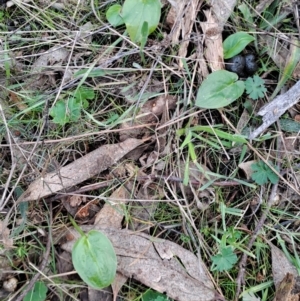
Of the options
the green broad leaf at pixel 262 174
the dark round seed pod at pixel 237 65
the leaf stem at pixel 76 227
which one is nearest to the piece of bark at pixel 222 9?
the dark round seed pod at pixel 237 65

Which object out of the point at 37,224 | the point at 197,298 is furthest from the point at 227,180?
the point at 37,224

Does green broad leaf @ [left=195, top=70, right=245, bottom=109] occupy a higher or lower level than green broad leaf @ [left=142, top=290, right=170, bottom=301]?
higher

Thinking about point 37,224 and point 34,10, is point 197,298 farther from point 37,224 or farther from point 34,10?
point 34,10

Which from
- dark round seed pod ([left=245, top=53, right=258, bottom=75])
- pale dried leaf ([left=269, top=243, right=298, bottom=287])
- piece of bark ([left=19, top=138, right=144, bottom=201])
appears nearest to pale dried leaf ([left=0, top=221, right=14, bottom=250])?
piece of bark ([left=19, top=138, right=144, bottom=201])

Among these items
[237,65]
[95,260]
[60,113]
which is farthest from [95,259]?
[237,65]

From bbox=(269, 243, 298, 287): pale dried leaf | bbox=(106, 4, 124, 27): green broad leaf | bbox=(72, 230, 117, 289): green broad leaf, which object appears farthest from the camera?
bbox=(106, 4, 124, 27): green broad leaf

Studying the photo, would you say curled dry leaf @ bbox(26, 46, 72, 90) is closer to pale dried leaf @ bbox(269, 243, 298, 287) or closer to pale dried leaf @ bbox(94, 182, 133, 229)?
pale dried leaf @ bbox(94, 182, 133, 229)
